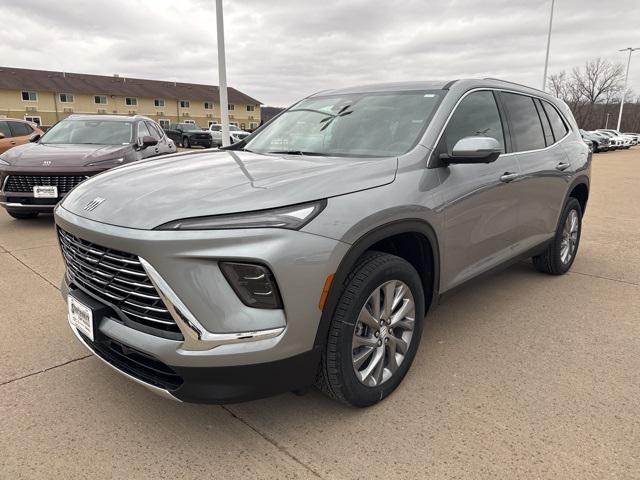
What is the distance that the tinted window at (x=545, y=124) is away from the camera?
4.16 m

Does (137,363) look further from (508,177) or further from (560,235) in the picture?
(560,235)

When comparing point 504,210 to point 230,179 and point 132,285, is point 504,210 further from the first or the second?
point 132,285

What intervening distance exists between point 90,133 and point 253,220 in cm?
686

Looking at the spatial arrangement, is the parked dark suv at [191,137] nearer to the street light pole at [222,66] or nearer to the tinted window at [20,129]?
the tinted window at [20,129]

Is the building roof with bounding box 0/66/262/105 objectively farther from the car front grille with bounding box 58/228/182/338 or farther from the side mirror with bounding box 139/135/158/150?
the car front grille with bounding box 58/228/182/338

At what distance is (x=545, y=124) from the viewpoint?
166 inches

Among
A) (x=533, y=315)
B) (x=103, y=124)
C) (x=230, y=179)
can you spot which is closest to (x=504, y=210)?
(x=533, y=315)

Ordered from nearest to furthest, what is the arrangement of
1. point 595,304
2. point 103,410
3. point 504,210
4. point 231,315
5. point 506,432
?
1. point 231,315
2. point 506,432
3. point 103,410
4. point 504,210
5. point 595,304

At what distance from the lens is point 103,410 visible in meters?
2.50

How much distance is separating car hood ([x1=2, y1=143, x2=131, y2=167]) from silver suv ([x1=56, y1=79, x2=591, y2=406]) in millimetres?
3972

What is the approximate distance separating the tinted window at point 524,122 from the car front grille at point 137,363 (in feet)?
9.70

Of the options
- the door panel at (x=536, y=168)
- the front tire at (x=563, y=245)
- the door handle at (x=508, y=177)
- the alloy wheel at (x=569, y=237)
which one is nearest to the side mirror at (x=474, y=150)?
the door handle at (x=508, y=177)

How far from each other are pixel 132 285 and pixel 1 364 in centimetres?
159

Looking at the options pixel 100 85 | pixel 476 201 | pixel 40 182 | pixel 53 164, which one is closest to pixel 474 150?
pixel 476 201
